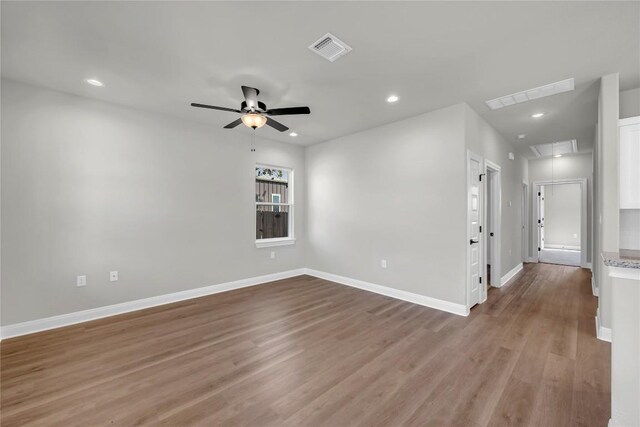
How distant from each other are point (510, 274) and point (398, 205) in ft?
10.7

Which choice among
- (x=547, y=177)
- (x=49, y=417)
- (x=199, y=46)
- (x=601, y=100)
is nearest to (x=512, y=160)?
(x=547, y=177)

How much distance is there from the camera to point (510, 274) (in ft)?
17.6

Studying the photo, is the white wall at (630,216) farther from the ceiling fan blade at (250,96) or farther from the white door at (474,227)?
the ceiling fan blade at (250,96)

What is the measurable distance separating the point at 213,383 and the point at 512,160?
263 inches

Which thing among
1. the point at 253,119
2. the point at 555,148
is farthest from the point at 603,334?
the point at 555,148

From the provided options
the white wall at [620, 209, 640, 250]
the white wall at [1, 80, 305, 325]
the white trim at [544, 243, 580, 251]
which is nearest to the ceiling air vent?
the white wall at [1, 80, 305, 325]

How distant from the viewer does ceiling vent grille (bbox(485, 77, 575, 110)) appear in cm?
292

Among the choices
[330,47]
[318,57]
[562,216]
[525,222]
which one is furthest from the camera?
[562,216]

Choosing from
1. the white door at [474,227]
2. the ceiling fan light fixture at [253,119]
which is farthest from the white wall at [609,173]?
the ceiling fan light fixture at [253,119]

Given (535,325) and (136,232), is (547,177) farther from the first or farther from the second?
(136,232)

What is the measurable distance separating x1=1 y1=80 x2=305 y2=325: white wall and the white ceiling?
0.42 m

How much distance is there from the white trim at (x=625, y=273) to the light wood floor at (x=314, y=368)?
1053 mm

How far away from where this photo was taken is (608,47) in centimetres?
226

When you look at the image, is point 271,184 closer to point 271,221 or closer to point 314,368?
point 271,221
